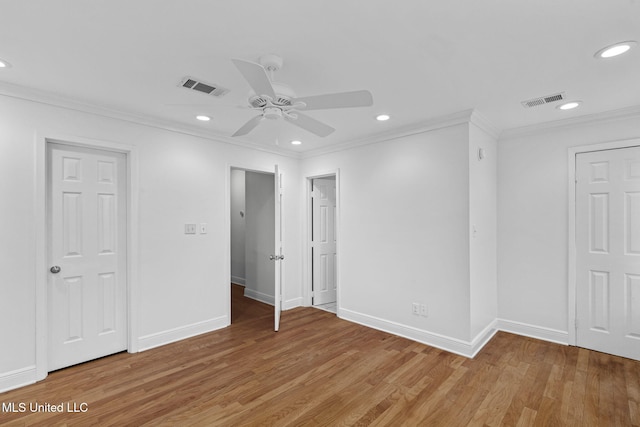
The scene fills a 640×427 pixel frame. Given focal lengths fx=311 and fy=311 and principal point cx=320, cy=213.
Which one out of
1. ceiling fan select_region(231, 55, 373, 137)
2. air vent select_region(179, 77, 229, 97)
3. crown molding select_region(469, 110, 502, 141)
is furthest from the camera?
crown molding select_region(469, 110, 502, 141)

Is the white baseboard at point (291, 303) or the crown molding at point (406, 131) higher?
the crown molding at point (406, 131)

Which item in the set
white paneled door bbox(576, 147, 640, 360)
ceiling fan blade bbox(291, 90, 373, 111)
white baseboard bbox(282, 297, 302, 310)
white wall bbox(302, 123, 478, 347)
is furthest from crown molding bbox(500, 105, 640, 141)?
white baseboard bbox(282, 297, 302, 310)

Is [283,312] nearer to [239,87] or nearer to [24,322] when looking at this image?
[24,322]

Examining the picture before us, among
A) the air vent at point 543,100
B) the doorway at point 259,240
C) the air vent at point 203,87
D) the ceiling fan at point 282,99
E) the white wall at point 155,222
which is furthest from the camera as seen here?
the doorway at point 259,240

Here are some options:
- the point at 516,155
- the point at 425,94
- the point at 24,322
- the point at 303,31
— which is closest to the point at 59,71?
the point at 303,31

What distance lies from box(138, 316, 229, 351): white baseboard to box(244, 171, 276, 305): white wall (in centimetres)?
125

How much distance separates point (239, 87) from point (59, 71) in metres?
1.27

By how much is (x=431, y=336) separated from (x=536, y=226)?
5.74 ft

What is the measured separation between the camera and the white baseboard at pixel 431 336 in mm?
3174

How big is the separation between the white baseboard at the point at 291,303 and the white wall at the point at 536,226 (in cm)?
276

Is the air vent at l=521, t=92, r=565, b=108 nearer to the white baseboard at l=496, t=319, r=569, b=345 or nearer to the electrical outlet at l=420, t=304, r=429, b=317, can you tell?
the electrical outlet at l=420, t=304, r=429, b=317

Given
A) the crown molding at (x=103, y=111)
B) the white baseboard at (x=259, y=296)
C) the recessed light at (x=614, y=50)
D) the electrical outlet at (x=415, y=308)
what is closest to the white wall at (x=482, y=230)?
the electrical outlet at (x=415, y=308)

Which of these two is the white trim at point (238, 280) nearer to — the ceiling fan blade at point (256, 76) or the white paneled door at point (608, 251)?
the ceiling fan blade at point (256, 76)

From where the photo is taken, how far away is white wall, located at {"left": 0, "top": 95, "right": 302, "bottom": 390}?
252 centimetres
